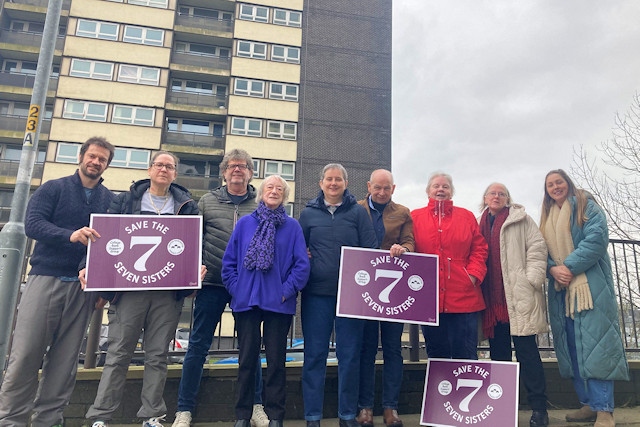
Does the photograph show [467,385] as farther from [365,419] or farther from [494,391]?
[365,419]

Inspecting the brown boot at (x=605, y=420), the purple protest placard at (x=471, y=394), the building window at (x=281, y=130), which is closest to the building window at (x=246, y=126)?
the building window at (x=281, y=130)

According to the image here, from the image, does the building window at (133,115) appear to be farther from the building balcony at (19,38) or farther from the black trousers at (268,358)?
the black trousers at (268,358)

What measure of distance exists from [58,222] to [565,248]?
4634 mm

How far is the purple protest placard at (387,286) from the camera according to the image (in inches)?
148

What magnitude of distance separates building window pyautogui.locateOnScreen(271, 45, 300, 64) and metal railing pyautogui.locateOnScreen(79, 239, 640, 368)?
29.5m

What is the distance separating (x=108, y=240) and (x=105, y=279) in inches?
13.0

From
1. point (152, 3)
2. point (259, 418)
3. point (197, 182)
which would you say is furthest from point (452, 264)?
point (152, 3)

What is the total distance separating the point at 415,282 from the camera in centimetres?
395

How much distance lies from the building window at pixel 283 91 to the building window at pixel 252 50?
2.41 meters

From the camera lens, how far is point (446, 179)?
175 inches

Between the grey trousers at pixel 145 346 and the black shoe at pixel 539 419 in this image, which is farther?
the black shoe at pixel 539 419

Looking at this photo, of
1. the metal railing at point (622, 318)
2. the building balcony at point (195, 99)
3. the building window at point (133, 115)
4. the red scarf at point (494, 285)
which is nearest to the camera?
the red scarf at point (494, 285)

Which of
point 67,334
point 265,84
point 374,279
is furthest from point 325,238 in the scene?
point 265,84

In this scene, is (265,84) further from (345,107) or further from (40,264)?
(40,264)
